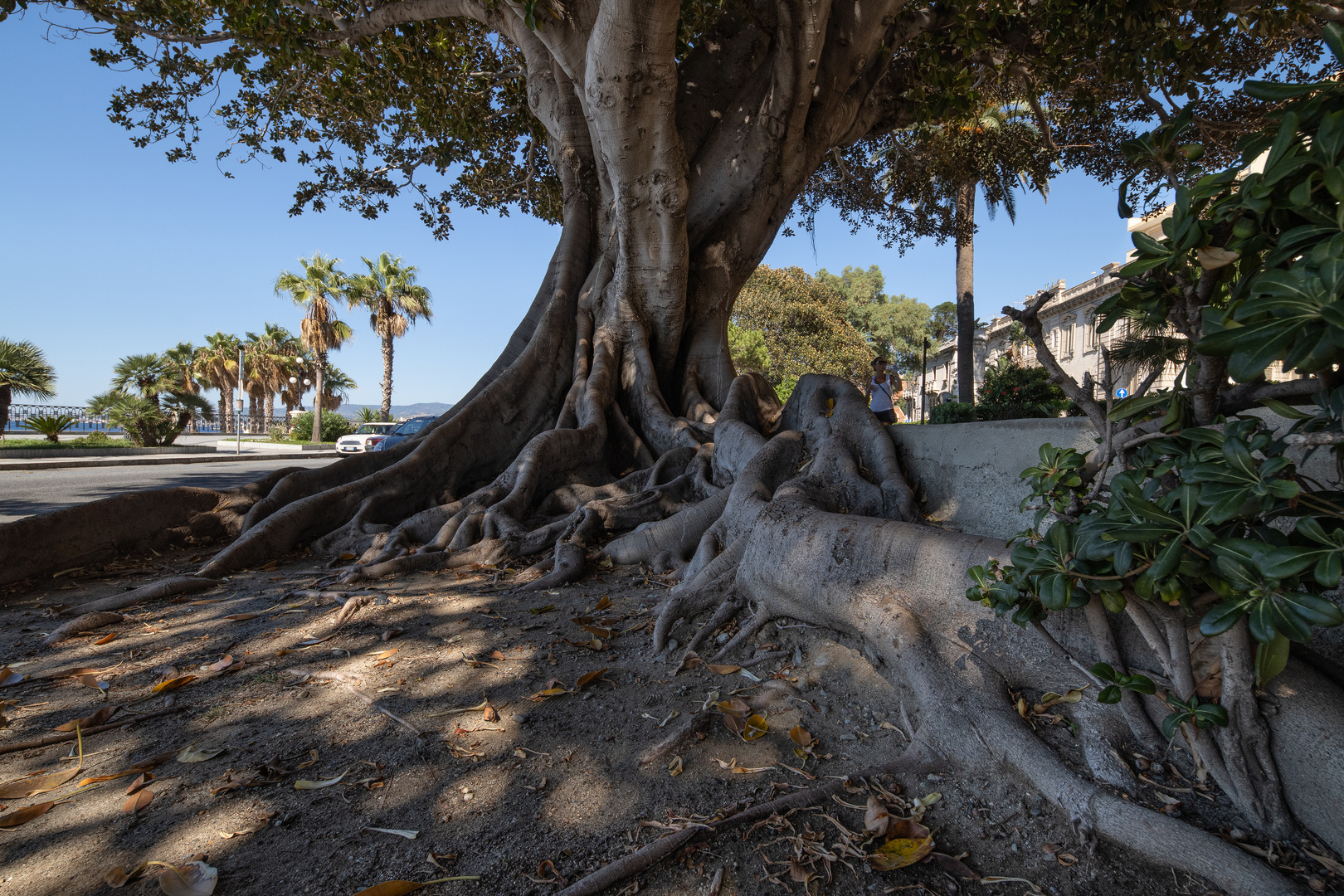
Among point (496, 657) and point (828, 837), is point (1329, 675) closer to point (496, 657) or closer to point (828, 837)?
point (828, 837)

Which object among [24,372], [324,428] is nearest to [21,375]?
[24,372]

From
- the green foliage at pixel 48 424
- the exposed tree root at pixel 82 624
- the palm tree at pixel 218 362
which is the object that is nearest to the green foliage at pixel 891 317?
the palm tree at pixel 218 362

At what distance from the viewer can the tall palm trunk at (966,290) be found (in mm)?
15177

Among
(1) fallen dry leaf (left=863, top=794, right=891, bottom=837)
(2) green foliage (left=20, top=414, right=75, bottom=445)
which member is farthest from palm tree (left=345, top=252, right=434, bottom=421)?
(1) fallen dry leaf (left=863, top=794, right=891, bottom=837)

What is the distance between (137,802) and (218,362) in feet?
134

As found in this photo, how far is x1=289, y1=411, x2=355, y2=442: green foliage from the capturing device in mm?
31312

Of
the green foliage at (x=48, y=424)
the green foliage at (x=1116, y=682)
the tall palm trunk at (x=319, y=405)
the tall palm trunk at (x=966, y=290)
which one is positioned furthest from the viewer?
the tall palm trunk at (x=319, y=405)

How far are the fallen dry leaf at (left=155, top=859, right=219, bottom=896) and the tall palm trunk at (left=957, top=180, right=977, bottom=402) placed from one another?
52.9 feet

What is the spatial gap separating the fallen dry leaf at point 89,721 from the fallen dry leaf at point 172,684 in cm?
20

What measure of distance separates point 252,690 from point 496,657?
3.32 feet

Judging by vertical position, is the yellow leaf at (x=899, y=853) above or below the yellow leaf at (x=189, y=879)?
above

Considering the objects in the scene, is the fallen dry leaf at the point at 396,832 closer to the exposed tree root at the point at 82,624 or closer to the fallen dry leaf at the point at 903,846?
the fallen dry leaf at the point at 903,846

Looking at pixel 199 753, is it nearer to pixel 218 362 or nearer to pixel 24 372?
pixel 24 372

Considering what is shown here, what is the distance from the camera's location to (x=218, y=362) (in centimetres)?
3466
